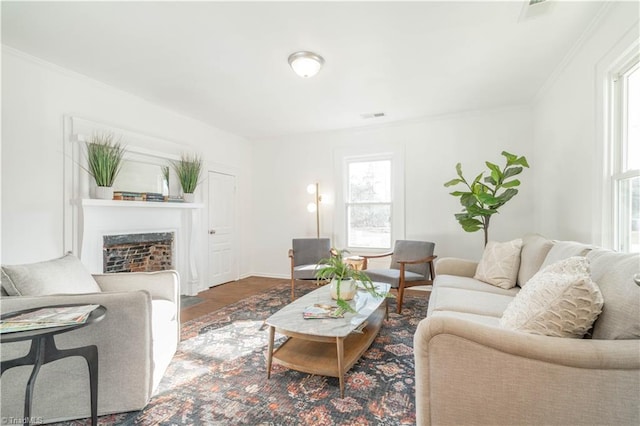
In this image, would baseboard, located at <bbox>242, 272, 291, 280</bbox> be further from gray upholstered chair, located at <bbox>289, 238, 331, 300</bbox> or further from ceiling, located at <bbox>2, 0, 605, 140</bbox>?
ceiling, located at <bbox>2, 0, 605, 140</bbox>

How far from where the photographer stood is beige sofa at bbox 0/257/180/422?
142 cm

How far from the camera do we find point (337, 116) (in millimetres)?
4031

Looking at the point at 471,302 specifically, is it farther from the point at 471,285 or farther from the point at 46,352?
the point at 46,352

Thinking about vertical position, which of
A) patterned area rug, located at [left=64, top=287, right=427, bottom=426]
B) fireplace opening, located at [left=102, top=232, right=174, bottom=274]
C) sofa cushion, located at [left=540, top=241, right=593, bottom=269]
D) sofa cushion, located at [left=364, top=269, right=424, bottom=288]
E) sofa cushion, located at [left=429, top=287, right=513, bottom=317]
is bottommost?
patterned area rug, located at [left=64, top=287, right=427, bottom=426]

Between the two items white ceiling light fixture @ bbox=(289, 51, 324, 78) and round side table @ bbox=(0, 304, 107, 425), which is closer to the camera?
round side table @ bbox=(0, 304, 107, 425)

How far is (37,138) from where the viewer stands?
2.54 m

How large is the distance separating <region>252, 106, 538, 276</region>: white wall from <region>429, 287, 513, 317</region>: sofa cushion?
192 cm

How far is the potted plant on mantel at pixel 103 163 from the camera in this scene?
2.85 metres

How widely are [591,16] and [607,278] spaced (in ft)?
6.56

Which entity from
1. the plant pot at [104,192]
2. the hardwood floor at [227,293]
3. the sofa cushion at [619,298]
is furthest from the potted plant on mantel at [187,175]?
the sofa cushion at [619,298]

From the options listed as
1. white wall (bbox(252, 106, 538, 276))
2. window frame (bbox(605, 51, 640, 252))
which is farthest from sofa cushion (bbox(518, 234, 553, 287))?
white wall (bbox(252, 106, 538, 276))

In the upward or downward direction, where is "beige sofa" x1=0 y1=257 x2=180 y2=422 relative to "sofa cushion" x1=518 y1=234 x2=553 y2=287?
downward

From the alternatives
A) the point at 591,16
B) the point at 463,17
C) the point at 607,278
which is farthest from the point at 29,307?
the point at 591,16

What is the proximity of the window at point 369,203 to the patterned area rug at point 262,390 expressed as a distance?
206 centimetres
